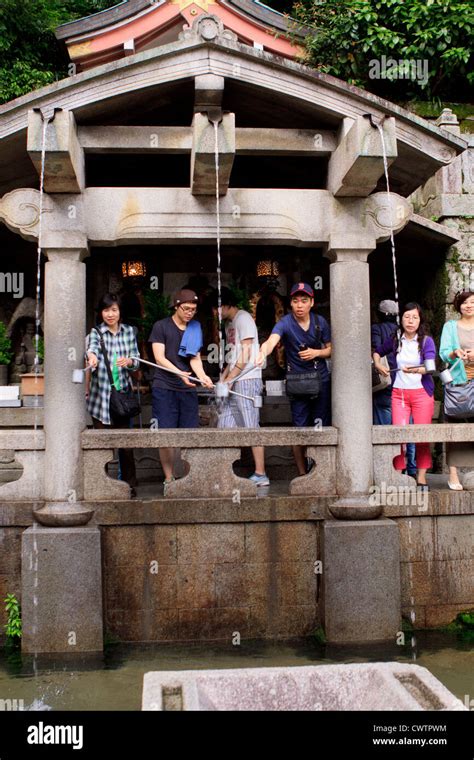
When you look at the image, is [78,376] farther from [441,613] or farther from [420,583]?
[441,613]

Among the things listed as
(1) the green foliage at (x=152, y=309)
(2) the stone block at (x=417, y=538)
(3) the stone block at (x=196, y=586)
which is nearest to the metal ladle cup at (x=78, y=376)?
(3) the stone block at (x=196, y=586)

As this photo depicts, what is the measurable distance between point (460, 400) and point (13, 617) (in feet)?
16.0

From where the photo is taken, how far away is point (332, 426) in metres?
7.68

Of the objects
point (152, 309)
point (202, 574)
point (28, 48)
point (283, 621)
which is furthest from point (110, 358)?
point (28, 48)

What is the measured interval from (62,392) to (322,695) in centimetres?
424

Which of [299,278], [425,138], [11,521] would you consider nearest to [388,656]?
[11,521]

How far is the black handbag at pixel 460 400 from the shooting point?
26.5 feet

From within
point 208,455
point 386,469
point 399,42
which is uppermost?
point 399,42

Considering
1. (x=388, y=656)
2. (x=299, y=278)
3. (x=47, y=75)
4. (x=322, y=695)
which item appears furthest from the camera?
(x=47, y=75)

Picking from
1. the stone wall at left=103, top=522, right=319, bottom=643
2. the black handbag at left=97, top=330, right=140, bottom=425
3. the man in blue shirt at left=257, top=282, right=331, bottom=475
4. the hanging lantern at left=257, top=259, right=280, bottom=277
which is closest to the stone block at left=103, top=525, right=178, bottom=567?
the stone wall at left=103, top=522, right=319, bottom=643

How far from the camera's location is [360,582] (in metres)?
7.18

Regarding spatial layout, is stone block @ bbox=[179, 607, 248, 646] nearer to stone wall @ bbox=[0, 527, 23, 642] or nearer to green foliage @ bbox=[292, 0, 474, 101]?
stone wall @ bbox=[0, 527, 23, 642]

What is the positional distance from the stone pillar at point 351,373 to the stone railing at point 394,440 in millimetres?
138
